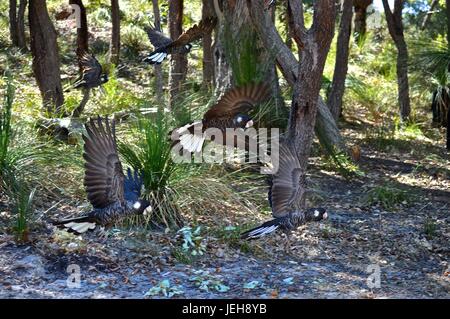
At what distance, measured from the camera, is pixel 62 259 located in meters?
4.97

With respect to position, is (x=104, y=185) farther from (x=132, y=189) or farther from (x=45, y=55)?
(x=45, y=55)

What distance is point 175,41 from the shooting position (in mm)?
6840

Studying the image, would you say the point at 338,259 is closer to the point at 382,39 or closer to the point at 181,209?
the point at 181,209

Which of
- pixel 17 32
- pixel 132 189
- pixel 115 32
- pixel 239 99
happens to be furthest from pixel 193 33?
pixel 17 32

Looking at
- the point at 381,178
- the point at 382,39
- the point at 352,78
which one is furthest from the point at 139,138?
the point at 382,39

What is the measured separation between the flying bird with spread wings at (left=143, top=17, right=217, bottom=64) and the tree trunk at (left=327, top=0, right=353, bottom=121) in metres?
2.86

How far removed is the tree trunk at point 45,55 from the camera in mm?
7770

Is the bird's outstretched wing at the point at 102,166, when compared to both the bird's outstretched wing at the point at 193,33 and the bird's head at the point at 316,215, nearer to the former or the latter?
the bird's head at the point at 316,215

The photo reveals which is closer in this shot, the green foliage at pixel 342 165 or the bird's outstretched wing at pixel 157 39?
the bird's outstretched wing at pixel 157 39

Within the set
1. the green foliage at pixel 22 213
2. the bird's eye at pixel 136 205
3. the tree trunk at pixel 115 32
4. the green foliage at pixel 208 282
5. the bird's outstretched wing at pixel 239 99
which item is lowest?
the green foliage at pixel 208 282

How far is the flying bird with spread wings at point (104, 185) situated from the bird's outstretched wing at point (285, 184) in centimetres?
86

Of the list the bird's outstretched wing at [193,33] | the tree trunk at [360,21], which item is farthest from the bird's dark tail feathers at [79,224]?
the tree trunk at [360,21]

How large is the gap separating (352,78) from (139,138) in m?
7.57

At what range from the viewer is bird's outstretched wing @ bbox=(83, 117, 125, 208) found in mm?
4531
